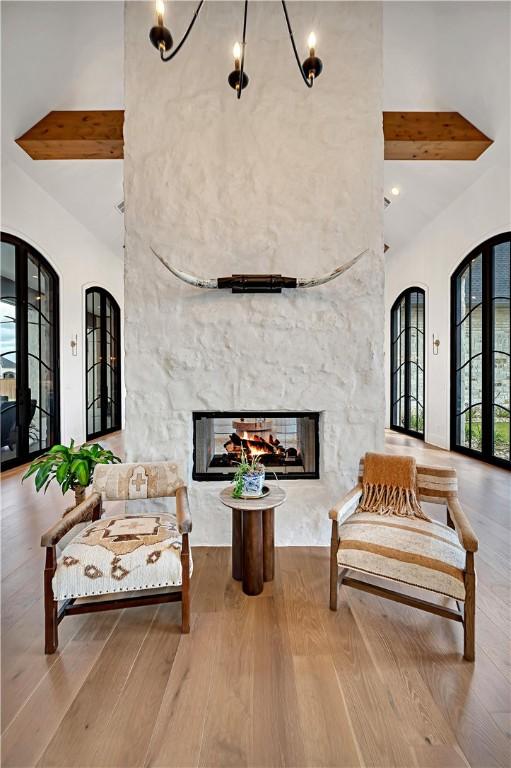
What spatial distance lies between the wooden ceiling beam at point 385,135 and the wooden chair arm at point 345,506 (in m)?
3.47

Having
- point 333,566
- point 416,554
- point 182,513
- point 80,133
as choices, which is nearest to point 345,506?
point 333,566

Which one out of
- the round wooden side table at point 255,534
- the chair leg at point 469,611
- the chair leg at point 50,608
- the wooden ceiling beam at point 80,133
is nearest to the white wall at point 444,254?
the wooden ceiling beam at point 80,133

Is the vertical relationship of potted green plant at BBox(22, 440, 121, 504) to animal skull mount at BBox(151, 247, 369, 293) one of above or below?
below

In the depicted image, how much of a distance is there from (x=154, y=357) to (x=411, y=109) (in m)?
3.98

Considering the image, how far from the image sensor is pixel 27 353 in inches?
202

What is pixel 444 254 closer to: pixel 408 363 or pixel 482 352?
pixel 482 352

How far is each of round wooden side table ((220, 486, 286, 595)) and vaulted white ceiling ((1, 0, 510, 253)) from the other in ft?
10.2

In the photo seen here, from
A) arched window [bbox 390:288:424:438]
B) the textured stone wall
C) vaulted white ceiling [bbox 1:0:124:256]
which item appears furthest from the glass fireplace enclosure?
arched window [bbox 390:288:424:438]

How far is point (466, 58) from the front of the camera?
12.3 ft

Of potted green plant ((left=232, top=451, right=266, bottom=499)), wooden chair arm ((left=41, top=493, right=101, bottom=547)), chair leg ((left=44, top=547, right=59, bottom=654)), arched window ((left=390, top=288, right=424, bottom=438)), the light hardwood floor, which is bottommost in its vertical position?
the light hardwood floor

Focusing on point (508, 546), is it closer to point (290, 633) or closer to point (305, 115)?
point (290, 633)

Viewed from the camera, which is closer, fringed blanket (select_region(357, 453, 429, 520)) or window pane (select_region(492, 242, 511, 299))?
fringed blanket (select_region(357, 453, 429, 520))

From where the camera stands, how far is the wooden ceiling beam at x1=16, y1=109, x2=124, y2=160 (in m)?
3.87

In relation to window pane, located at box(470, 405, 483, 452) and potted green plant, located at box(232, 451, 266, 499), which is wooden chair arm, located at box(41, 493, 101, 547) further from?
window pane, located at box(470, 405, 483, 452)
